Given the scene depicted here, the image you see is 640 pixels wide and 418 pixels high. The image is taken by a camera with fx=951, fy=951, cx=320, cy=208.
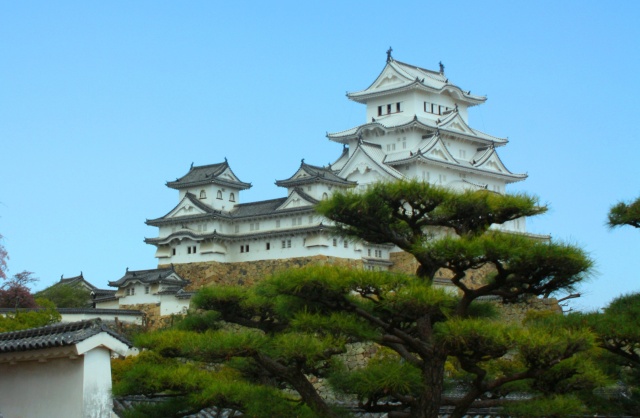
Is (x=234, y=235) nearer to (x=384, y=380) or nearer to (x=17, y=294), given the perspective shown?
(x=17, y=294)

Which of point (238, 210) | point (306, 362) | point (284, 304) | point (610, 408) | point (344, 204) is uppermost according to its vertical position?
point (238, 210)

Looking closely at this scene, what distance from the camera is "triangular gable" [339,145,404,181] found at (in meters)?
42.0

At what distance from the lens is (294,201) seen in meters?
39.8

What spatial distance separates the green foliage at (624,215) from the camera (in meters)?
12.2

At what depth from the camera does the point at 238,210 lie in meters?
42.2

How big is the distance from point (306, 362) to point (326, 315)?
68 cm

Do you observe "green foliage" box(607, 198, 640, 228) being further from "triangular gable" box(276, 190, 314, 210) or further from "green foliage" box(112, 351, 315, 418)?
"triangular gable" box(276, 190, 314, 210)

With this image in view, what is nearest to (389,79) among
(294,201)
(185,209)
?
(294,201)

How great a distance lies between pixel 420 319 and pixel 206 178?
31863 millimetres

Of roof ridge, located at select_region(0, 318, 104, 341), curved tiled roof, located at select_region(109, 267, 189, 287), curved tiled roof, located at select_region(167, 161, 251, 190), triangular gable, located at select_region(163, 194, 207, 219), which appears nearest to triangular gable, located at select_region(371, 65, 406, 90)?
curved tiled roof, located at select_region(167, 161, 251, 190)

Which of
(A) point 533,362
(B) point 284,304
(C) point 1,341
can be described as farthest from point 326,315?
(C) point 1,341

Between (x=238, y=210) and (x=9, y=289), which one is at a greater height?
(x=238, y=210)

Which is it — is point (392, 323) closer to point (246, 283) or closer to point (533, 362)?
point (533, 362)

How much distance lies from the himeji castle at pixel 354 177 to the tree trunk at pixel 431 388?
2589 cm
